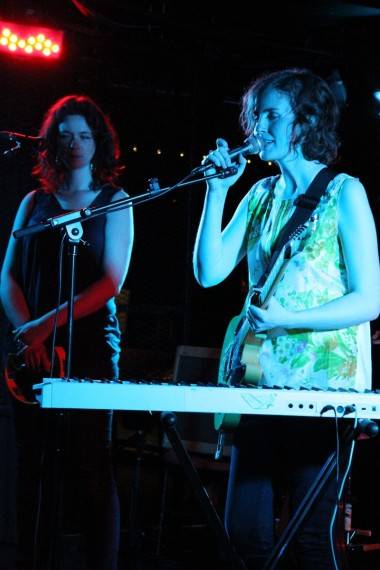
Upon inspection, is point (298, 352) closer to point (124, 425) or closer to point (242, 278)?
point (124, 425)

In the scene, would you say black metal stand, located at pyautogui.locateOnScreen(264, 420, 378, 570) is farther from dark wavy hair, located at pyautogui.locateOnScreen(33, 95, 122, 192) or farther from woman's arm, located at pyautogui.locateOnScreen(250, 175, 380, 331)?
dark wavy hair, located at pyautogui.locateOnScreen(33, 95, 122, 192)

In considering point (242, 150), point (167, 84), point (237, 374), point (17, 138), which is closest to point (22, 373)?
point (17, 138)

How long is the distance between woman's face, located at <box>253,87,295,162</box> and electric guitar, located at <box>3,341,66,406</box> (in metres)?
1.51

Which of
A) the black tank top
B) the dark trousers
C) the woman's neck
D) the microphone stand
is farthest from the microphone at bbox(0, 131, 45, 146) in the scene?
the dark trousers

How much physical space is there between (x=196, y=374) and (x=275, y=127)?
3373 millimetres

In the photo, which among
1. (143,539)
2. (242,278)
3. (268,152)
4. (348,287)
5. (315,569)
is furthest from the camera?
(242,278)

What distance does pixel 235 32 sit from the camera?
5961 millimetres

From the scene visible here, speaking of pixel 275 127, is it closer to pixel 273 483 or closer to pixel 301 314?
pixel 301 314

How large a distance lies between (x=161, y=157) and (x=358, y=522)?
11.0ft

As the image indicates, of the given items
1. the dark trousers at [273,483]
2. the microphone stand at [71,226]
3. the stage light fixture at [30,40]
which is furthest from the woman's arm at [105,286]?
the stage light fixture at [30,40]

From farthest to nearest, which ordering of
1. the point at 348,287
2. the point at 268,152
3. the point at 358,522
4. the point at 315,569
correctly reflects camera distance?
1. the point at 358,522
2. the point at 268,152
3. the point at 348,287
4. the point at 315,569

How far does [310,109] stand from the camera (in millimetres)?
2656

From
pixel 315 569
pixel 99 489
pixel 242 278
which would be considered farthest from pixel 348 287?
pixel 242 278

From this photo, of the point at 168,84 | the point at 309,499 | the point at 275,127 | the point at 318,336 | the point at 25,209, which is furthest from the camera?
the point at 168,84
